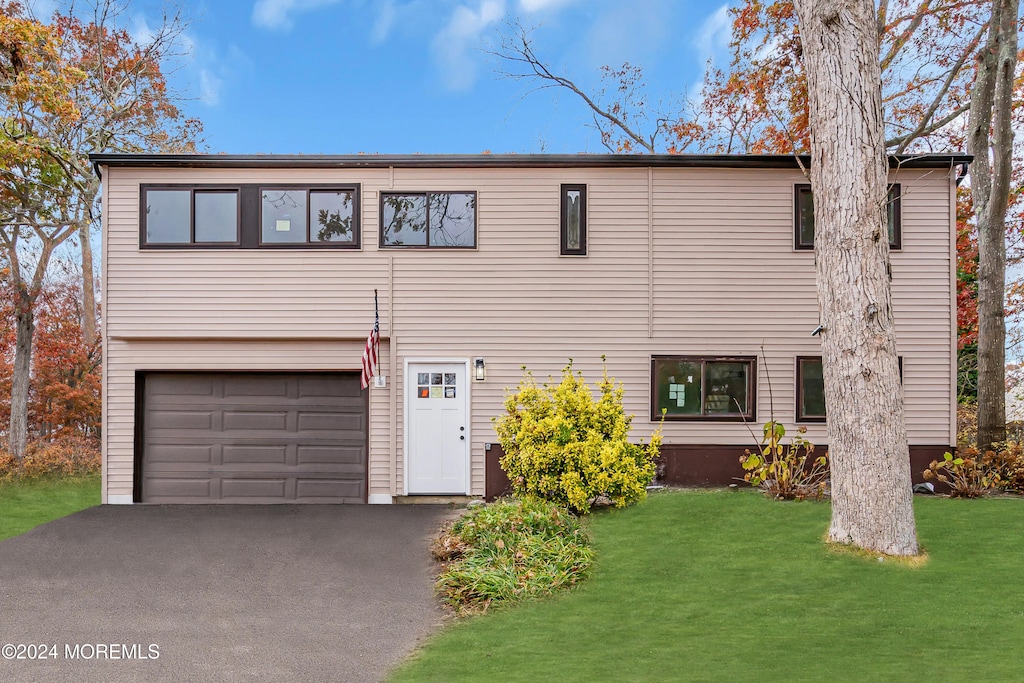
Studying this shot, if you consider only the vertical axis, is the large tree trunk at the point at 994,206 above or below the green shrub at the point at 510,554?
above

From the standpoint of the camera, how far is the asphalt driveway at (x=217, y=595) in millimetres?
4750

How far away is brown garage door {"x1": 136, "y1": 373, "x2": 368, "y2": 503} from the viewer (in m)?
10.1

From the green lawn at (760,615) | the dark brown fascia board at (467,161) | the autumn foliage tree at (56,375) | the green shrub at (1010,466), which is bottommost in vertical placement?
the green lawn at (760,615)

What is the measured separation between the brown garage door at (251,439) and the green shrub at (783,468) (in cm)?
551

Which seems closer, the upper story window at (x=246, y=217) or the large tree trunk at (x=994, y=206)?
the upper story window at (x=246, y=217)

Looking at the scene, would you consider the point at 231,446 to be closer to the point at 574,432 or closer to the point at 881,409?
the point at 574,432

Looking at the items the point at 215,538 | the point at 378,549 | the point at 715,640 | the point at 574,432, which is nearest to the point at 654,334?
the point at 574,432

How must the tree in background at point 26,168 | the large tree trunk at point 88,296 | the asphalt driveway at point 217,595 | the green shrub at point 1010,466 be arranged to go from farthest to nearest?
the large tree trunk at point 88,296, the tree in background at point 26,168, the green shrub at point 1010,466, the asphalt driveway at point 217,595

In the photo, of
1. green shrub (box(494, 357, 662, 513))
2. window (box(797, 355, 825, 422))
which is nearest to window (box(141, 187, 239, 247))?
green shrub (box(494, 357, 662, 513))

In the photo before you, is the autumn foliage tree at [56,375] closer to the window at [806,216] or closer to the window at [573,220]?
the window at [573,220]

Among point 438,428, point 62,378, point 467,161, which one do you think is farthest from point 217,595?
point 62,378

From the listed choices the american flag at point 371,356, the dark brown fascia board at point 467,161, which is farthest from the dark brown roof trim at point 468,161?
the american flag at point 371,356

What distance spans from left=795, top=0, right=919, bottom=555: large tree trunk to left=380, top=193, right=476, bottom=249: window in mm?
4925

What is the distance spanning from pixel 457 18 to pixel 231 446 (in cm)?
1492
